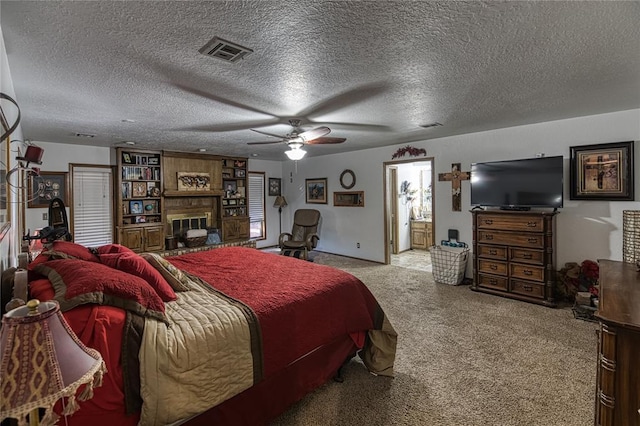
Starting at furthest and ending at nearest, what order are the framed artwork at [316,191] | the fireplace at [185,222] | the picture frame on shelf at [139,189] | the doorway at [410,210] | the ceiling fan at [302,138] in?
the framed artwork at [316,191] < the doorway at [410,210] < the fireplace at [185,222] < the picture frame on shelf at [139,189] < the ceiling fan at [302,138]

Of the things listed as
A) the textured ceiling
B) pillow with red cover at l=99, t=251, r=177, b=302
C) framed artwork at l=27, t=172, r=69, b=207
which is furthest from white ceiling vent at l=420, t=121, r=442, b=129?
framed artwork at l=27, t=172, r=69, b=207

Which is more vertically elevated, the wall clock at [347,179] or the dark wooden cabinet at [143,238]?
the wall clock at [347,179]

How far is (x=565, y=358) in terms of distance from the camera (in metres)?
2.71

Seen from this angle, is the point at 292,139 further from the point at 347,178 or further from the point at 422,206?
the point at 422,206

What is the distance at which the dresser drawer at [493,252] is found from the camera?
4.31 meters

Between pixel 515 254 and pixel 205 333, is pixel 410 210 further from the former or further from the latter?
pixel 205 333

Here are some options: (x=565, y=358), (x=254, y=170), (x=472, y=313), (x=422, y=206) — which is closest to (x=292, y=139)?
(x=472, y=313)

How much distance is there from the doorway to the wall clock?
0.82m

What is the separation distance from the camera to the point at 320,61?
7.35ft

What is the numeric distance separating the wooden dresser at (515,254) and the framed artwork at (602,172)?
0.55 meters

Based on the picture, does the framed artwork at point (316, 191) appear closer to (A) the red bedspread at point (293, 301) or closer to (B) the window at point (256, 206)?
(B) the window at point (256, 206)

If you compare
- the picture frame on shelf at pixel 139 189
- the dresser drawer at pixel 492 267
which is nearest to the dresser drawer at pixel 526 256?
the dresser drawer at pixel 492 267

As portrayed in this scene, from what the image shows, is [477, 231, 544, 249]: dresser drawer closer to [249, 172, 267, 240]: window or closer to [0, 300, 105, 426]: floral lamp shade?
[0, 300, 105, 426]: floral lamp shade

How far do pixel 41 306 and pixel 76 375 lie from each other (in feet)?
0.79
